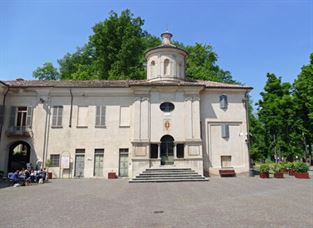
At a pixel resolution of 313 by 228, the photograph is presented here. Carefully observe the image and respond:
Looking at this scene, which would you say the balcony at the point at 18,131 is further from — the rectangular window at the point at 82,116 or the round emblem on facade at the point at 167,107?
the round emblem on facade at the point at 167,107

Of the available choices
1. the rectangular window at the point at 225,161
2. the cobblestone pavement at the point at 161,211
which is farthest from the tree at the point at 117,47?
the cobblestone pavement at the point at 161,211

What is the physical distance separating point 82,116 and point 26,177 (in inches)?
283

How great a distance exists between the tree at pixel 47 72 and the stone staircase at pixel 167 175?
97.3 feet

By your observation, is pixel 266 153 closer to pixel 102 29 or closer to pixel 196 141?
pixel 196 141

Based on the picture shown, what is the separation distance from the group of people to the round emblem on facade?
11.1 meters

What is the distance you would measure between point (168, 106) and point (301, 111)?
20145 millimetres

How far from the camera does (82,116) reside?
919 inches

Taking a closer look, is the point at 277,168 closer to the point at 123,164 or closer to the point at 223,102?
the point at 223,102

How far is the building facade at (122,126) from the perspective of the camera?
73.2ft

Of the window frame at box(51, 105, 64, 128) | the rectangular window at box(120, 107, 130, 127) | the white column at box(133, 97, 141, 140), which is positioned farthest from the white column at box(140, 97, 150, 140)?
the window frame at box(51, 105, 64, 128)

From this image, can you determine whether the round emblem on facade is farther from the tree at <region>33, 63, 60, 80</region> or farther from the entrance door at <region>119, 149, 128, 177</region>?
the tree at <region>33, 63, 60, 80</region>

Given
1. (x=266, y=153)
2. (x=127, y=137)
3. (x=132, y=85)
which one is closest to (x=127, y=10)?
(x=132, y=85)

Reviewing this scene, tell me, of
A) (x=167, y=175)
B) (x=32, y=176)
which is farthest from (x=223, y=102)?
(x=32, y=176)

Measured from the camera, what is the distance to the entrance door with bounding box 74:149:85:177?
73.9ft
